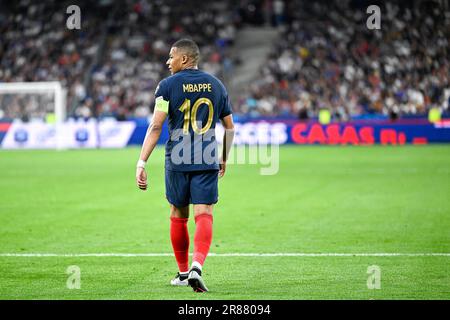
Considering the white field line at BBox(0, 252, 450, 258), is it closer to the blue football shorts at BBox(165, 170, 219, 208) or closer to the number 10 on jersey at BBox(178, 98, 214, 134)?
the blue football shorts at BBox(165, 170, 219, 208)

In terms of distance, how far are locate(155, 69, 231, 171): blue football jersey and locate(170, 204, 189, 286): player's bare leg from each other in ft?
1.61

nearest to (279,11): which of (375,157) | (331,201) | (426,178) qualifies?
(375,157)

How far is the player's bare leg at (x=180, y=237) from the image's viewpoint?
873 cm

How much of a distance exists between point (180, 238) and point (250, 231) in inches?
184

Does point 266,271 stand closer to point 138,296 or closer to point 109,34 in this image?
point 138,296

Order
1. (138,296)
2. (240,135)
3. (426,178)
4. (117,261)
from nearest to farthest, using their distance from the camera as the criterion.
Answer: (138,296) → (117,261) → (426,178) → (240,135)

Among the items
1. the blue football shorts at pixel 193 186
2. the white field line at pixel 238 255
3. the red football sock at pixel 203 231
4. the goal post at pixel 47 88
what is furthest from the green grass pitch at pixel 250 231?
the goal post at pixel 47 88

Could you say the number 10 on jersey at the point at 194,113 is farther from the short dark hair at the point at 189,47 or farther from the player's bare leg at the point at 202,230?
the player's bare leg at the point at 202,230

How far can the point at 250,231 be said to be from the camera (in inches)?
527

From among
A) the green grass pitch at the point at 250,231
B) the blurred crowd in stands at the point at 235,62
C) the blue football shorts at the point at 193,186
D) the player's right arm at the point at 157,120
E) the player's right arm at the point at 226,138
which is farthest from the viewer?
the blurred crowd in stands at the point at 235,62

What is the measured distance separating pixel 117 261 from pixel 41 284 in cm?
175

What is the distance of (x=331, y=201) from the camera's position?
17.5 meters

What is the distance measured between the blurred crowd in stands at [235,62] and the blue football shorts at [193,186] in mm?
30586

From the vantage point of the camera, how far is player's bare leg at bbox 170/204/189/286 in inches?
344
